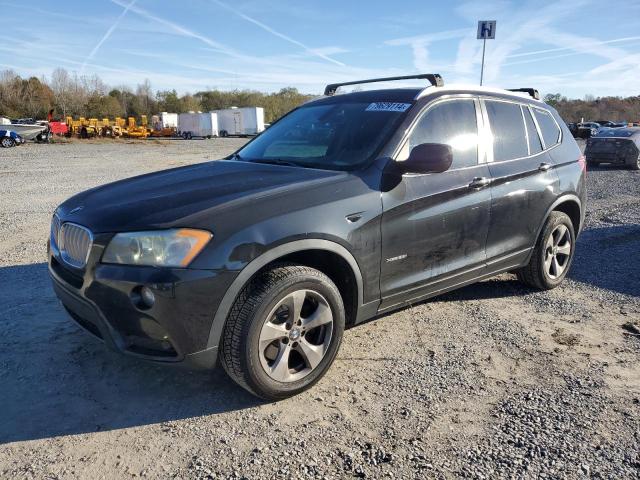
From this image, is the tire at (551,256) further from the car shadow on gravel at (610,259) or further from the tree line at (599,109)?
the tree line at (599,109)

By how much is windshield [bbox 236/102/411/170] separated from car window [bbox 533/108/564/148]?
1.80 metres

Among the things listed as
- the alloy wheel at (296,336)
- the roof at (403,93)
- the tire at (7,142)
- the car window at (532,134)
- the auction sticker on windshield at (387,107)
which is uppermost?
the roof at (403,93)

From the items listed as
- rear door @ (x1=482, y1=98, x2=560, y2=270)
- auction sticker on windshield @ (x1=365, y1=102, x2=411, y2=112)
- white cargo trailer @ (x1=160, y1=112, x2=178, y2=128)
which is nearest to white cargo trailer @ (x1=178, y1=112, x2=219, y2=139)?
white cargo trailer @ (x1=160, y1=112, x2=178, y2=128)

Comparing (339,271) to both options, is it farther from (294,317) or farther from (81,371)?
(81,371)

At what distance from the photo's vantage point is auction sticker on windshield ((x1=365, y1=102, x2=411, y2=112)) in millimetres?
3711

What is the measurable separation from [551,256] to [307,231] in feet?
9.93

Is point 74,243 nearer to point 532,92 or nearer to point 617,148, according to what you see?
point 532,92

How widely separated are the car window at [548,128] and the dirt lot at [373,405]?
1.52 meters

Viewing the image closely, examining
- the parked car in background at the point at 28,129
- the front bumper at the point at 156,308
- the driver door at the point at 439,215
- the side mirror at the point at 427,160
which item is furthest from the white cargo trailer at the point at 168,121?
the front bumper at the point at 156,308

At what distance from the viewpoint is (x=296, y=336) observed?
9.86 feet

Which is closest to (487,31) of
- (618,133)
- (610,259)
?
(618,133)

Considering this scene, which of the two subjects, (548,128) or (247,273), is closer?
(247,273)

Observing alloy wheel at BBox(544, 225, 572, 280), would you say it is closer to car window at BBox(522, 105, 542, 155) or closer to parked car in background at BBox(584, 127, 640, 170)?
car window at BBox(522, 105, 542, 155)

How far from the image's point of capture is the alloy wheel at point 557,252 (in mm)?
4837
